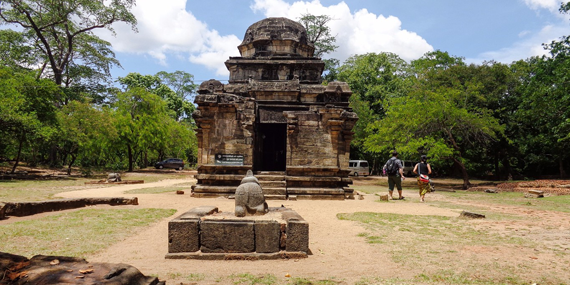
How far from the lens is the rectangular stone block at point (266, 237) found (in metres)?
4.86

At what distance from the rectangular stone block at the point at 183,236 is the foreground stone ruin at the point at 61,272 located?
1.88 metres

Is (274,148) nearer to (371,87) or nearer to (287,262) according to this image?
(287,262)

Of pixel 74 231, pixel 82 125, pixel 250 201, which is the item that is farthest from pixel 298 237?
pixel 82 125

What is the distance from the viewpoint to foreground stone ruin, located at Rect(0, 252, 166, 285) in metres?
2.53

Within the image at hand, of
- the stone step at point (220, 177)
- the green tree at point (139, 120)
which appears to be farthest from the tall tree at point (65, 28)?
the stone step at point (220, 177)

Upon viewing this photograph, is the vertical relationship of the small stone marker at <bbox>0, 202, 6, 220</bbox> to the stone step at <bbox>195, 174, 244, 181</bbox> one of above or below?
below

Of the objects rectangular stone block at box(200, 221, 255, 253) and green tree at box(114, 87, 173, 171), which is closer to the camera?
rectangular stone block at box(200, 221, 255, 253)

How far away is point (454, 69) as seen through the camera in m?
26.6

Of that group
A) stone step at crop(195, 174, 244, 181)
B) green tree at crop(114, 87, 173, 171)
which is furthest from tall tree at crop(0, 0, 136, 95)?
stone step at crop(195, 174, 244, 181)

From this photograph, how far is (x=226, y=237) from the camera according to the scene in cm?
482

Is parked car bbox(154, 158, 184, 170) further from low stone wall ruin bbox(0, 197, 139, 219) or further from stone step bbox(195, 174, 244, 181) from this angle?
low stone wall ruin bbox(0, 197, 139, 219)

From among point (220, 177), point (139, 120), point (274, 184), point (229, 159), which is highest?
point (139, 120)

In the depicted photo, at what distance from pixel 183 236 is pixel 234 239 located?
73cm

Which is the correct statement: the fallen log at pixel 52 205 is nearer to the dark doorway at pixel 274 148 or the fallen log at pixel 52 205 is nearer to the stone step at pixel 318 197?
the stone step at pixel 318 197
